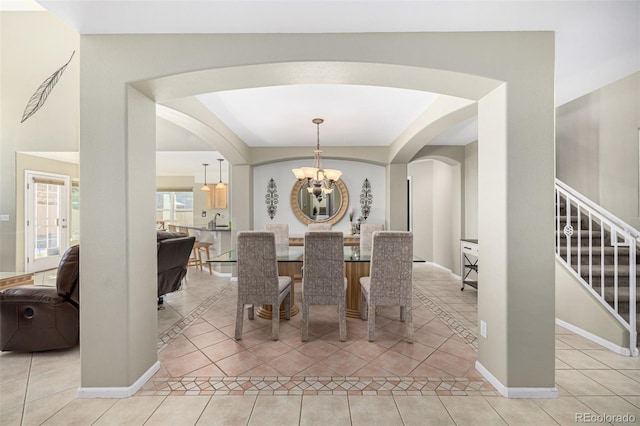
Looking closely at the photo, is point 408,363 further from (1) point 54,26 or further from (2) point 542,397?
(1) point 54,26

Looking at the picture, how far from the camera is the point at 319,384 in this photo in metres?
2.05

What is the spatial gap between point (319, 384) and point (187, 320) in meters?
1.98

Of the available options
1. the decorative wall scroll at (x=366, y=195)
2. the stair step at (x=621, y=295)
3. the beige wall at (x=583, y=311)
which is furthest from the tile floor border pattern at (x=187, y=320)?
the stair step at (x=621, y=295)

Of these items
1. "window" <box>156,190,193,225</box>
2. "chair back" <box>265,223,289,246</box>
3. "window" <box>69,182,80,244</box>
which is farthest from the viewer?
"window" <box>156,190,193,225</box>

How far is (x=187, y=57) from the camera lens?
196 cm

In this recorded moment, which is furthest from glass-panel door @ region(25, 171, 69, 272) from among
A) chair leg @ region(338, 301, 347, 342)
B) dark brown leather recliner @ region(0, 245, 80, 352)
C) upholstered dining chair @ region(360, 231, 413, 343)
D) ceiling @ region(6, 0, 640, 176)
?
upholstered dining chair @ region(360, 231, 413, 343)

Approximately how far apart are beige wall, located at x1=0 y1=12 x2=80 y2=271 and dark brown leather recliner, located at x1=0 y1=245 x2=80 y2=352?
402 centimetres

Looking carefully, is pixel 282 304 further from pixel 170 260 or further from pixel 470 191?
pixel 470 191

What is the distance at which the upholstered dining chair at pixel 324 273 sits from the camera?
2652 mm

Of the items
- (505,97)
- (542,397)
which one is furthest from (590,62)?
(542,397)

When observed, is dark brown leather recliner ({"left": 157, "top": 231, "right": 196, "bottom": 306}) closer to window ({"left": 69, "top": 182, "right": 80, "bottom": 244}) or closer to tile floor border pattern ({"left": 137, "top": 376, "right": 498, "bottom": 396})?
tile floor border pattern ({"left": 137, "top": 376, "right": 498, "bottom": 396})

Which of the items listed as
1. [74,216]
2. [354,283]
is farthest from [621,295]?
[74,216]

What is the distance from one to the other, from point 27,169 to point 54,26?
288 cm

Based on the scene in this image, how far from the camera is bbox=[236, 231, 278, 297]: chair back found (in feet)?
8.66
